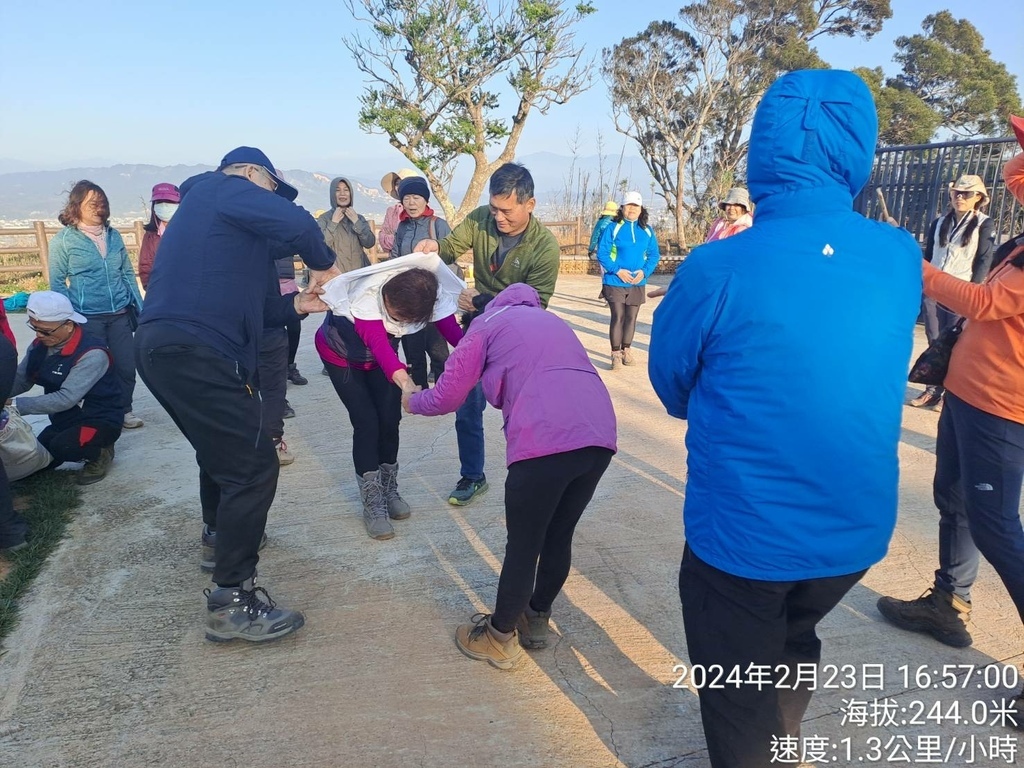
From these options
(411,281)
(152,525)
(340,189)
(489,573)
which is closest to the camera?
(411,281)

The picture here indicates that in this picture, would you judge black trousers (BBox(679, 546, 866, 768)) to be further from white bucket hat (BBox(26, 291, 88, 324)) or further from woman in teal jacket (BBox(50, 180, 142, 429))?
woman in teal jacket (BBox(50, 180, 142, 429))

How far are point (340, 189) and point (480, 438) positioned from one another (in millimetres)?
3376

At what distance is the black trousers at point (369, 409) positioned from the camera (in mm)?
3578

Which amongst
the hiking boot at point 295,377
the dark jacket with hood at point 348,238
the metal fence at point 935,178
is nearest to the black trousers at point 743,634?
the dark jacket with hood at point 348,238

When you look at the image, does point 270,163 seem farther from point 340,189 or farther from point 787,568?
point 340,189

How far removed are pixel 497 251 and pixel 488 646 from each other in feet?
6.94

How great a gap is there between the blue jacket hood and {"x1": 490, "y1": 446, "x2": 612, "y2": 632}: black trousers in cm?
114

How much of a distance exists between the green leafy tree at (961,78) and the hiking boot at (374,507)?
2514 centimetres

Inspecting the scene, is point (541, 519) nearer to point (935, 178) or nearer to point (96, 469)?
point (96, 469)

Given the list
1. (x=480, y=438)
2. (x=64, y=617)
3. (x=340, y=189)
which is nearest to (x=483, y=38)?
(x=340, y=189)

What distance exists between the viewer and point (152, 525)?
153 inches

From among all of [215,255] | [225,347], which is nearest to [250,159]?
[215,255]

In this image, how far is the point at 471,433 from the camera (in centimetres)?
407

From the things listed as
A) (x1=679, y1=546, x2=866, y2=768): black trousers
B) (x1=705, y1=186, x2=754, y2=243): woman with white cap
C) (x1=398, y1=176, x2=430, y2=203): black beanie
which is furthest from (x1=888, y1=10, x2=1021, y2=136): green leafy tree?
(x1=679, y1=546, x2=866, y2=768): black trousers
